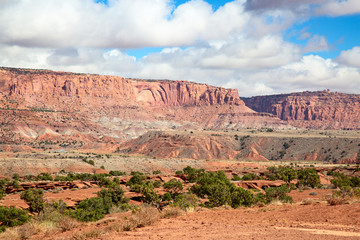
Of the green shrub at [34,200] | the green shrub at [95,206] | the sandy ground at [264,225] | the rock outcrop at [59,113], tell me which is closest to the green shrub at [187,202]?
the sandy ground at [264,225]

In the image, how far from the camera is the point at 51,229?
14.9 m

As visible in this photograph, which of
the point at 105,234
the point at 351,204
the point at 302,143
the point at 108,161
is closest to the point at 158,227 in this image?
the point at 105,234

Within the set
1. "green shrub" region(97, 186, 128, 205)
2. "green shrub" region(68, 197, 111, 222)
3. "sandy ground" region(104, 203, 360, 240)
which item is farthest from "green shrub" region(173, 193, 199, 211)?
"green shrub" region(97, 186, 128, 205)

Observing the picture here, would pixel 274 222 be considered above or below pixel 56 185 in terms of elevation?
above

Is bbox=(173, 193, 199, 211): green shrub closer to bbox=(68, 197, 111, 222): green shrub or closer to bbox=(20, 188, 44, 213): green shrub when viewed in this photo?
bbox=(68, 197, 111, 222): green shrub

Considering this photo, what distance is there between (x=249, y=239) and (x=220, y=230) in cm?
158

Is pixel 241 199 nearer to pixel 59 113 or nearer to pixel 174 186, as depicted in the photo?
pixel 174 186

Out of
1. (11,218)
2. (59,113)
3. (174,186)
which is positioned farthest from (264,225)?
(59,113)

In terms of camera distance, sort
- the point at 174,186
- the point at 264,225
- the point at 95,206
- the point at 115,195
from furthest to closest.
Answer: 1. the point at 174,186
2. the point at 115,195
3. the point at 95,206
4. the point at 264,225

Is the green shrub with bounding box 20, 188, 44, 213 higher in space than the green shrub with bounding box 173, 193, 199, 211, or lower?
lower

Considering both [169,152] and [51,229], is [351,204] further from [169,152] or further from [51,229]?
[169,152]

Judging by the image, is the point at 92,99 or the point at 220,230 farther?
the point at 92,99

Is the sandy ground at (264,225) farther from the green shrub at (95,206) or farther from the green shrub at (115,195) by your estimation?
the green shrub at (115,195)

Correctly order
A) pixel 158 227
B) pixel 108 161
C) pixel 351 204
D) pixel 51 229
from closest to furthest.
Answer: pixel 158 227 → pixel 51 229 → pixel 351 204 → pixel 108 161
